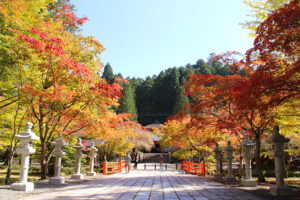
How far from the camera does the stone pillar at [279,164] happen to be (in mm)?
5996

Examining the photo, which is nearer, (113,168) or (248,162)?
(248,162)

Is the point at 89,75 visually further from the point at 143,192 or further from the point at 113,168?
the point at 113,168

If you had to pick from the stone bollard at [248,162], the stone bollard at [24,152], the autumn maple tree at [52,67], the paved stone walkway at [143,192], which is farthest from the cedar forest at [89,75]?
the paved stone walkway at [143,192]

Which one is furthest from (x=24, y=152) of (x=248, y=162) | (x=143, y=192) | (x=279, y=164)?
(x=248, y=162)

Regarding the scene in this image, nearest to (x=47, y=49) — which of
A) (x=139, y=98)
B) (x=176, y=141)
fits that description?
(x=176, y=141)

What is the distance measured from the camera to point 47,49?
7.57m

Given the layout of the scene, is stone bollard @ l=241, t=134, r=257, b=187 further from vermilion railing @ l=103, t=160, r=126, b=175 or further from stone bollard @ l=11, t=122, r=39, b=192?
vermilion railing @ l=103, t=160, r=126, b=175

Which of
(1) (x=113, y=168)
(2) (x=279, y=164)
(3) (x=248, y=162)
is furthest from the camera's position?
(1) (x=113, y=168)

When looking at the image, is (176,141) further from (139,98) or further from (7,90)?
(139,98)

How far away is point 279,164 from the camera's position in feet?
20.7

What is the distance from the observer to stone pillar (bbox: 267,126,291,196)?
6.00 metres

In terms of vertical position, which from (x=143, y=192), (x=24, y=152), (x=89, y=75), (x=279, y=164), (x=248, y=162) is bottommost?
(x=143, y=192)

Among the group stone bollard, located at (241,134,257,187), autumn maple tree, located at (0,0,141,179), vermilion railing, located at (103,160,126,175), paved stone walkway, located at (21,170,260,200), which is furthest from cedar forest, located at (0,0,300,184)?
vermilion railing, located at (103,160,126,175)

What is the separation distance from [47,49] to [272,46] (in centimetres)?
696
